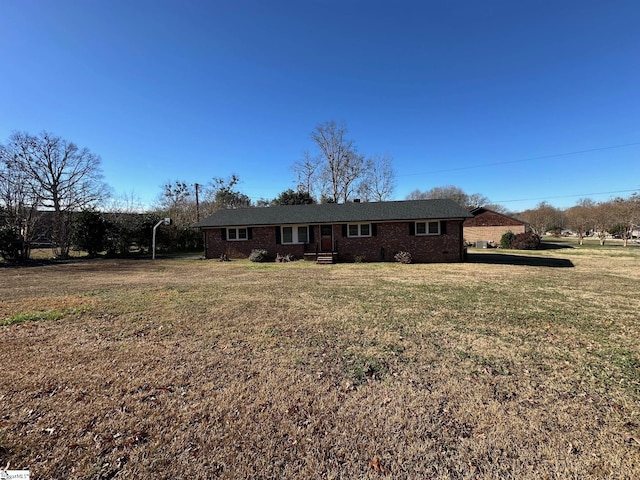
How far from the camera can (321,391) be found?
10.7 feet

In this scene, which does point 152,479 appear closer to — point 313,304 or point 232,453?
point 232,453

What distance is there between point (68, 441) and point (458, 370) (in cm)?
419

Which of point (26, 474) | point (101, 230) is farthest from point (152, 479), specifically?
point (101, 230)

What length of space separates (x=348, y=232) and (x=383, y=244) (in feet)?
7.41

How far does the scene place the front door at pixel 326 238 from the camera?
59.4ft

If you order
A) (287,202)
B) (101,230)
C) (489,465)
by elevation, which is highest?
(287,202)

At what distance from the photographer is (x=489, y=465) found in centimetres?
222

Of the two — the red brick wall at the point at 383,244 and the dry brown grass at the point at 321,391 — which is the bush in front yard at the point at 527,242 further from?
the dry brown grass at the point at 321,391

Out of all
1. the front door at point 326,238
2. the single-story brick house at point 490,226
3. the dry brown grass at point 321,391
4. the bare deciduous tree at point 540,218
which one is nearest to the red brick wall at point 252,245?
the front door at point 326,238

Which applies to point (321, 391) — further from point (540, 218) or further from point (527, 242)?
point (540, 218)

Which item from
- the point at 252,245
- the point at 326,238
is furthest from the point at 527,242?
the point at 252,245

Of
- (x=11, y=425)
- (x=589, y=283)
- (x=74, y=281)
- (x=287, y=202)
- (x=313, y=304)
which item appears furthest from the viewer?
(x=287, y=202)

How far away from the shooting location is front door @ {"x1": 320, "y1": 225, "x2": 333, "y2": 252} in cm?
1811

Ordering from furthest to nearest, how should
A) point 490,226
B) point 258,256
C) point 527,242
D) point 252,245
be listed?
1. point 490,226
2. point 527,242
3. point 252,245
4. point 258,256
